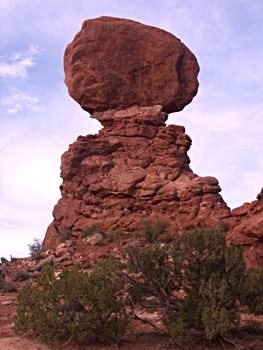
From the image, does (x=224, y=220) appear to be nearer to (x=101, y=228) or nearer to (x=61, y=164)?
(x=101, y=228)

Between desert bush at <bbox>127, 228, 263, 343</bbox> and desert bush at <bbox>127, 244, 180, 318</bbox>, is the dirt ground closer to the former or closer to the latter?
desert bush at <bbox>127, 228, 263, 343</bbox>

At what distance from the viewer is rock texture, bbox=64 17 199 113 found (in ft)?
73.7

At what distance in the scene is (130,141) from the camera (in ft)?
70.9

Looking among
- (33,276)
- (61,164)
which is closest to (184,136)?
(61,164)

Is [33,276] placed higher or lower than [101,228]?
lower

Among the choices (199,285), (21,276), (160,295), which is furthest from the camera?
(21,276)

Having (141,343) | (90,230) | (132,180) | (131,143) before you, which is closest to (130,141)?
(131,143)

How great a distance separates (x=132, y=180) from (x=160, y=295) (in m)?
11.0

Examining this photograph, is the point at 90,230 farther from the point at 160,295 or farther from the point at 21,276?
the point at 160,295

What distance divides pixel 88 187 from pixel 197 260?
11928mm

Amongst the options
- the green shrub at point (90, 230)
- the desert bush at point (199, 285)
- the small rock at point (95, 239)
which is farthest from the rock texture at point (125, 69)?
the desert bush at point (199, 285)

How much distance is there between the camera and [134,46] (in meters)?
23.2

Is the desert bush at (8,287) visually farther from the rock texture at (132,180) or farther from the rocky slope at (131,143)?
the rock texture at (132,180)

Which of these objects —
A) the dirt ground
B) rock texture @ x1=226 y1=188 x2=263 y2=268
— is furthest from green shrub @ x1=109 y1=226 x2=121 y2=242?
the dirt ground
